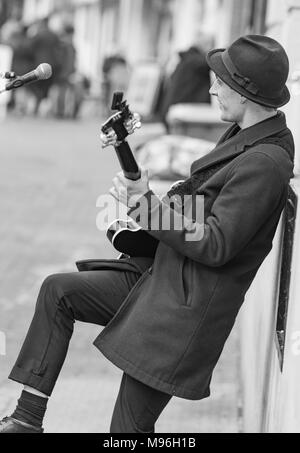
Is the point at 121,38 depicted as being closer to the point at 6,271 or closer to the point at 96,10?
the point at 96,10

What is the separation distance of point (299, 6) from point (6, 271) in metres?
4.62

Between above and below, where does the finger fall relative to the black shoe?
above

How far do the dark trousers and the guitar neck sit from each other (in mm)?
519

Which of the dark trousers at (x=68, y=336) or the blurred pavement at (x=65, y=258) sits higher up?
the dark trousers at (x=68, y=336)

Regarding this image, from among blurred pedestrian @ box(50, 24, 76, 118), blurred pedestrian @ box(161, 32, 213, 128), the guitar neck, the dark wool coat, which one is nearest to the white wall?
the dark wool coat

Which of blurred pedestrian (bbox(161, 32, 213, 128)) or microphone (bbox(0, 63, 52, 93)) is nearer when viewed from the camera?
microphone (bbox(0, 63, 52, 93))

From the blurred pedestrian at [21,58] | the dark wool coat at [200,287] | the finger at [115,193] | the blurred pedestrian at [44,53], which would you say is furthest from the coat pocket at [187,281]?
the blurred pedestrian at [44,53]

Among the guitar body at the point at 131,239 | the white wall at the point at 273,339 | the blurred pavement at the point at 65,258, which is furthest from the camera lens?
the blurred pavement at the point at 65,258

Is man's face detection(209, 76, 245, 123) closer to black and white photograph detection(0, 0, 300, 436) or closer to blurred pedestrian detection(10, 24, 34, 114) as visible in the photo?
black and white photograph detection(0, 0, 300, 436)

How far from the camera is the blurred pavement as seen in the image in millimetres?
5367

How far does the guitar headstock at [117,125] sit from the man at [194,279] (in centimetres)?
12

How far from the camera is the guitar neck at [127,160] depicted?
3.17 metres

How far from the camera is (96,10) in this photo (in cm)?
4091

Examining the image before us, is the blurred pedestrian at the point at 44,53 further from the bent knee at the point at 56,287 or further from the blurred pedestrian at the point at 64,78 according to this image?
the bent knee at the point at 56,287
